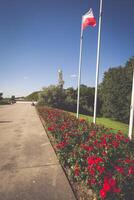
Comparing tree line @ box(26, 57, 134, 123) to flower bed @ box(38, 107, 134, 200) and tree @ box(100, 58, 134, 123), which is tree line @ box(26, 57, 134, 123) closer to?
tree @ box(100, 58, 134, 123)

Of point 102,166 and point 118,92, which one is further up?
point 118,92

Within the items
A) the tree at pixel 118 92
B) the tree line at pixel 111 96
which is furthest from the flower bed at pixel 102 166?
the tree at pixel 118 92

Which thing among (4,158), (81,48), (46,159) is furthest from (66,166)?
(81,48)

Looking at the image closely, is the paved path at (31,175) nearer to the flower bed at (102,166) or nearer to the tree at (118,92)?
the flower bed at (102,166)

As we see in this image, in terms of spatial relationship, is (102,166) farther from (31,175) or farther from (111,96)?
(111,96)

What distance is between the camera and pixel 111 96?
3247 cm

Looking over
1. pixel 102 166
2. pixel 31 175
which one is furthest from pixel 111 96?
pixel 102 166

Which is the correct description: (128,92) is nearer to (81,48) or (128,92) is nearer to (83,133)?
(81,48)

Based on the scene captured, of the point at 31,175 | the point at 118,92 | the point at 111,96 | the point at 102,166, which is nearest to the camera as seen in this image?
the point at 102,166

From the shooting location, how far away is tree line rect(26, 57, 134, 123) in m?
30.0

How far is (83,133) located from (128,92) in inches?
1010

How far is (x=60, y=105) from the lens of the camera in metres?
37.3

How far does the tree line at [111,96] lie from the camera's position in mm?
29961

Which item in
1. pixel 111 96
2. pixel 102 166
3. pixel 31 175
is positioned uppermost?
pixel 111 96
